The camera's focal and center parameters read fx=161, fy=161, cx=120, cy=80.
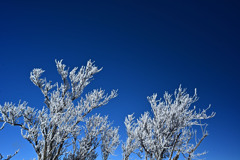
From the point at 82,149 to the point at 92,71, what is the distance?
17.2 feet

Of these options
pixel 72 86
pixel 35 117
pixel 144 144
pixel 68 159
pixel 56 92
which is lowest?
pixel 144 144

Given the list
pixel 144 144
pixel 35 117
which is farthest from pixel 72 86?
pixel 144 144

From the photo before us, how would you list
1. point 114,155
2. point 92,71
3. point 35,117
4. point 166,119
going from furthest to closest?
point 114,155 < point 92,71 < point 35,117 < point 166,119

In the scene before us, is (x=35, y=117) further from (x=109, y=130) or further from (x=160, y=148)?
(x=109, y=130)

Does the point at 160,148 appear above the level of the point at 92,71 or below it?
below

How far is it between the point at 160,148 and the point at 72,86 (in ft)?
16.7

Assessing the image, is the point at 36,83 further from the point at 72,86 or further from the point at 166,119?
the point at 166,119

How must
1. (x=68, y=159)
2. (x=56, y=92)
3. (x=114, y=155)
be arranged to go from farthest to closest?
(x=114, y=155) → (x=68, y=159) → (x=56, y=92)

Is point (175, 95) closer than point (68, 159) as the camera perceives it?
Yes

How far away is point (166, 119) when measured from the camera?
20.4 feet

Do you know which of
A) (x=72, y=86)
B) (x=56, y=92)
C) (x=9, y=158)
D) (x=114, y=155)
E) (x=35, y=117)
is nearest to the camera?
(x=9, y=158)

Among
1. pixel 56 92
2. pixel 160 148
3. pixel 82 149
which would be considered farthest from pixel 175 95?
Answer: pixel 82 149

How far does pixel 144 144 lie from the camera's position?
6.31 metres

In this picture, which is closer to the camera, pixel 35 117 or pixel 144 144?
pixel 144 144
